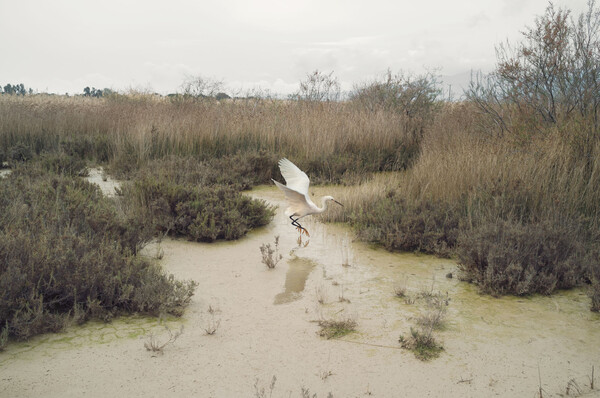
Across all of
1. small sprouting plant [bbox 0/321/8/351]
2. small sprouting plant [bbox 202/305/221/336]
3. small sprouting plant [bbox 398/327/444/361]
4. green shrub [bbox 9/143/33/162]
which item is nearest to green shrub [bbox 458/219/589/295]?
small sprouting plant [bbox 398/327/444/361]

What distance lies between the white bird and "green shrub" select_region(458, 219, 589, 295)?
6.04 ft

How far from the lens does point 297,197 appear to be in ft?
18.8

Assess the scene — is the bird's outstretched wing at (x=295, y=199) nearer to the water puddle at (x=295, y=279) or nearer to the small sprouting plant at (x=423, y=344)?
the water puddle at (x=295, y=279)

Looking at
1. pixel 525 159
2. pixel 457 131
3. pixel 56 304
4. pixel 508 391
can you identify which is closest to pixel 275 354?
pixel 508 391

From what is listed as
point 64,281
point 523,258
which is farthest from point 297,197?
point 64,281

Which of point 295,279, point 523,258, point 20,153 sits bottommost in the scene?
point 295,279

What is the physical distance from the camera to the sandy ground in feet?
9.84

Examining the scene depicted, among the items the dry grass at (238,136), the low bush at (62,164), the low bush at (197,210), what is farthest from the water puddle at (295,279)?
the low bush at (62,164)

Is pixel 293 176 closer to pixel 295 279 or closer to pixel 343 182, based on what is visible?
pixel 295 279

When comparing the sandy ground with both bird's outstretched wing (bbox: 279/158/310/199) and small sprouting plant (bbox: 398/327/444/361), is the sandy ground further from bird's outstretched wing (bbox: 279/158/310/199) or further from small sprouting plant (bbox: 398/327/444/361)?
bird's outstretched wing (bbox: 279/158/310/199)

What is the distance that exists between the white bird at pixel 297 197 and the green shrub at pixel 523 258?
184cm

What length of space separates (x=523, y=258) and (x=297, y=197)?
2.66 metres

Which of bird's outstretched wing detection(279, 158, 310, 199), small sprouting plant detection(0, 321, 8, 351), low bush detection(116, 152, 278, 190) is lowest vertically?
small sprouting plant detection(0, 321, 8, 351)

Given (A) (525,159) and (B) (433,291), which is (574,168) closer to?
(A) (525,159)
